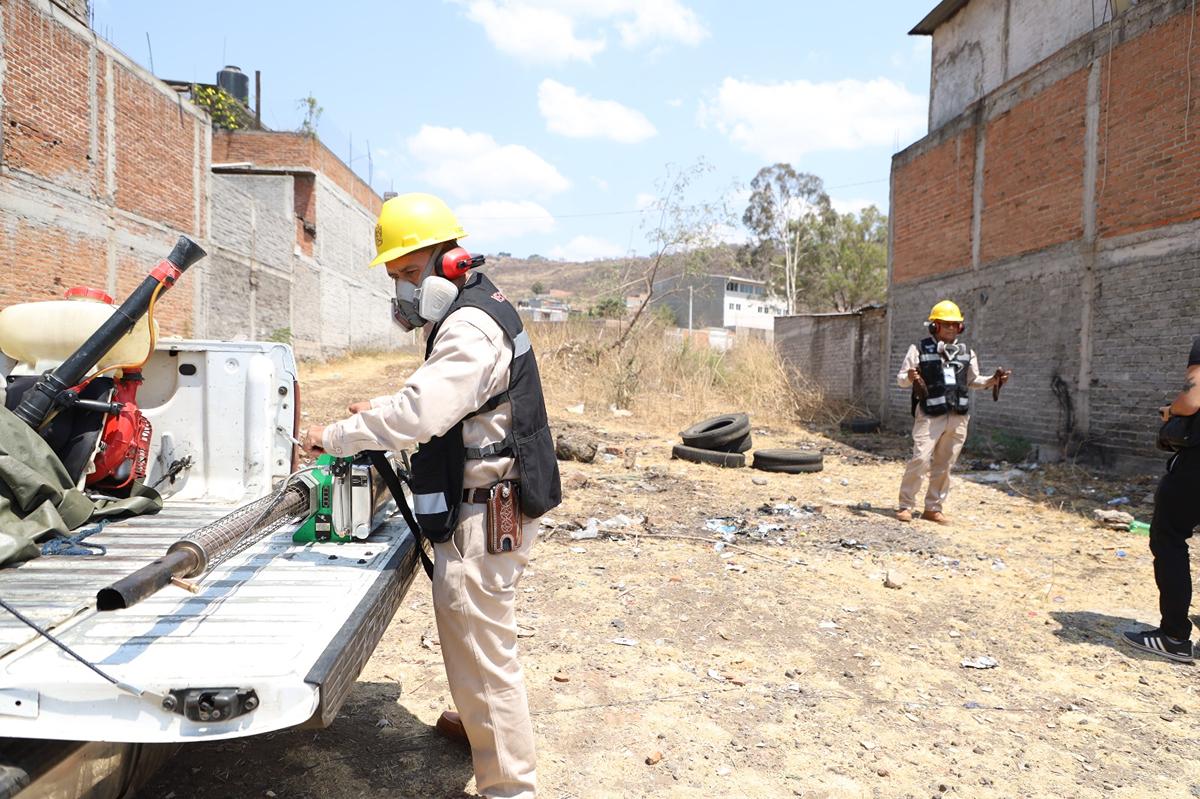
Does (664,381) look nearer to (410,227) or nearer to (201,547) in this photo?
(410,227)

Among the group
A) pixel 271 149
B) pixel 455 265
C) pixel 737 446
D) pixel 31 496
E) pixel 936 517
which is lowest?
pixel 936 517

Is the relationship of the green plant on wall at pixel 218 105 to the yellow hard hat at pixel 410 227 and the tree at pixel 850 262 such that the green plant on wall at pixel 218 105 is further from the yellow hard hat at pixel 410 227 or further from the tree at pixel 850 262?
the tree at pixel 850 262

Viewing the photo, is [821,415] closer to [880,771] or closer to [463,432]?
[880,771]

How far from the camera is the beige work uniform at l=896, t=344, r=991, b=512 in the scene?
677 cm

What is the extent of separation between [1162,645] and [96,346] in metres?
5.31

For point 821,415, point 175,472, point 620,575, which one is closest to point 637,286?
point 821,415

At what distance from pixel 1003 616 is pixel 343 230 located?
2644cm

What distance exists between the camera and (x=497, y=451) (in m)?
2.35

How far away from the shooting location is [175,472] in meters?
3.61

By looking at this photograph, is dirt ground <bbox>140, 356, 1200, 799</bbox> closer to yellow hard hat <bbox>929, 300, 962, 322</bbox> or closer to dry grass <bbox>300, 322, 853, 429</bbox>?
yellow hard hat <bbox>929, 300, 962, 322</bbox>

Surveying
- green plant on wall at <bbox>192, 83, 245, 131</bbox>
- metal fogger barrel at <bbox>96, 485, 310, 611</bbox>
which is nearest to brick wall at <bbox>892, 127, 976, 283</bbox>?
metal fogger barrel at <bbox>96, 485, 310, 611</bbox>

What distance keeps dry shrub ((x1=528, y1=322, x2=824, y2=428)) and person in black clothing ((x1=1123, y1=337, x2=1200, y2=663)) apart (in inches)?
360

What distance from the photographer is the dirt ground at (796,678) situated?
9.14ft

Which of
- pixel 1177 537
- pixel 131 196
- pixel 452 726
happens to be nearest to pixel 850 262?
pixel 131 196
